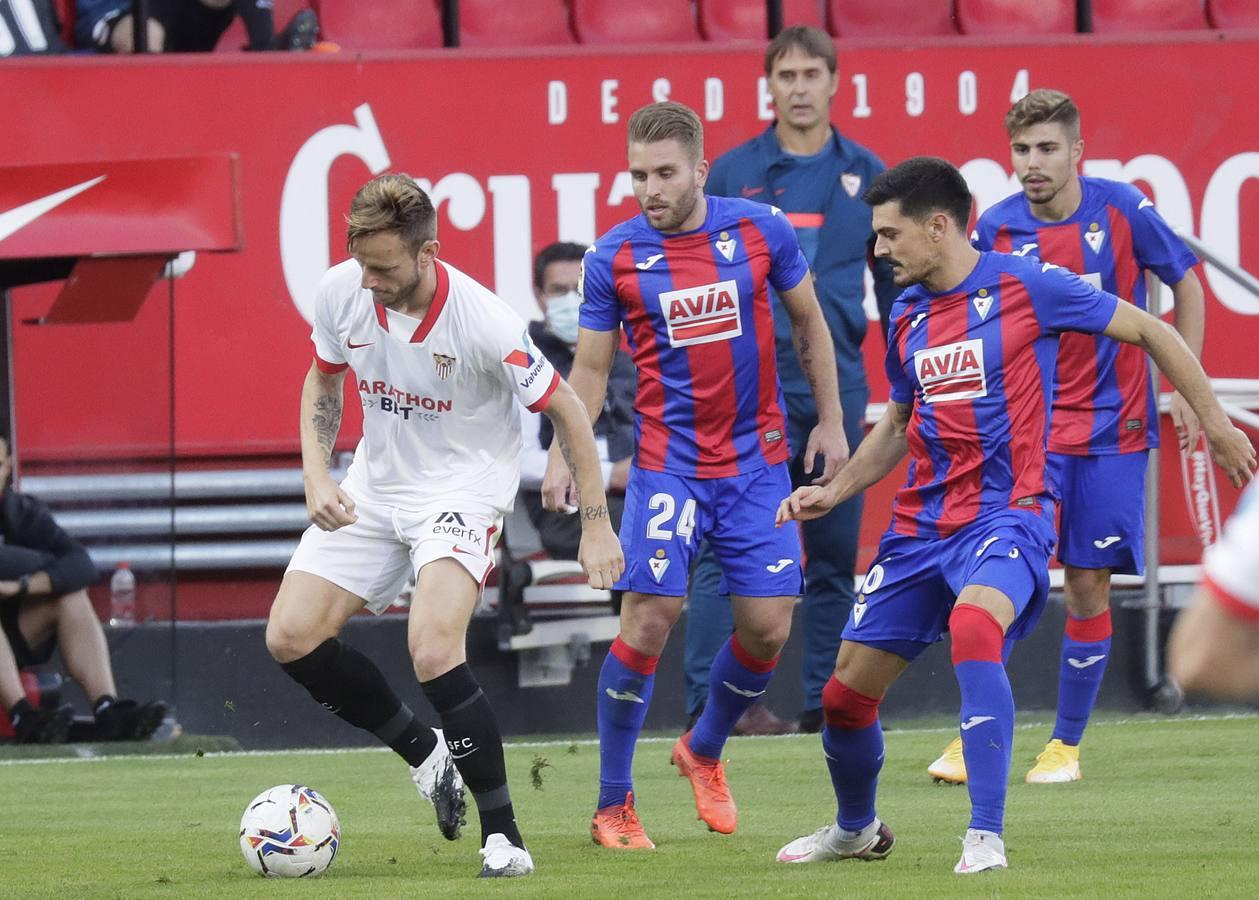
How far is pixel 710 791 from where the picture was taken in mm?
6059

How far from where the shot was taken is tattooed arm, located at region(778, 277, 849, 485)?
6336 mm

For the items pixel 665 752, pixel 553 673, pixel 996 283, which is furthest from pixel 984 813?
pixel 553 673

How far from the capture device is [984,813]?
4.86m

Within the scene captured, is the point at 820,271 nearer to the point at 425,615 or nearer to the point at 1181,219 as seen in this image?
the point at 1181,219

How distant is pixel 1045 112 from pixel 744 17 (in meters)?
4.24

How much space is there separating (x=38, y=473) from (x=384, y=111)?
7.61ft

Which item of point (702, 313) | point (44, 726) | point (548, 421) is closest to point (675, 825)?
point (702, 313)

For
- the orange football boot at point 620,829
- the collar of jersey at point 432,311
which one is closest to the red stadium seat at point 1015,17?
the collar of jersey at point 432,311

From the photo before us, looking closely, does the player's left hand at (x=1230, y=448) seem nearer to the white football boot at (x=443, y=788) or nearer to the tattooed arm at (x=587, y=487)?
the tattooed arm at (x=587, y=487)

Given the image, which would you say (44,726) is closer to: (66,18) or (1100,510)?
(66,18)

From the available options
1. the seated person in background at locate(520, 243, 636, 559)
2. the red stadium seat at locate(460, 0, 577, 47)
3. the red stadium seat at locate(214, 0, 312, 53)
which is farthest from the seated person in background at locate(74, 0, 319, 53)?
the seated person in background at locate(520, 243, 636, 559)

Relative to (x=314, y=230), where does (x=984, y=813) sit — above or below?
below

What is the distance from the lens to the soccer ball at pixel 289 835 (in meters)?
5.21

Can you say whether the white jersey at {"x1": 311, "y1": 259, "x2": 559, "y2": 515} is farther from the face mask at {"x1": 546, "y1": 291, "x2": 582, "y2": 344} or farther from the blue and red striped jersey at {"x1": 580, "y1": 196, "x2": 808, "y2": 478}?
the face mask at {"x1": 546, "y1": 291, "x2": 582, "y2": 344}
